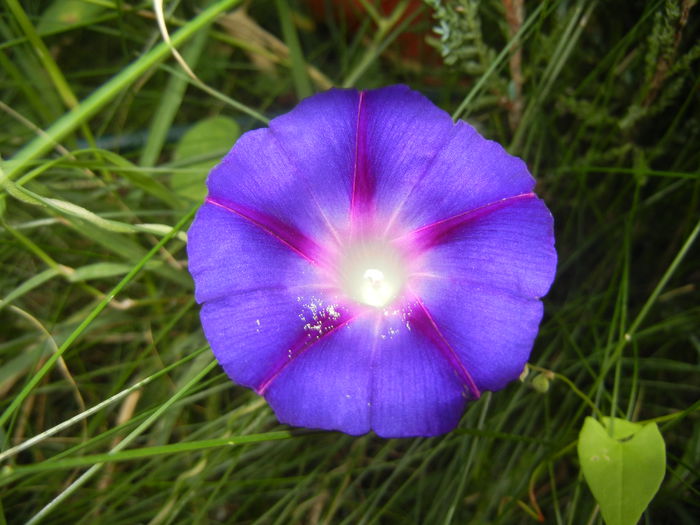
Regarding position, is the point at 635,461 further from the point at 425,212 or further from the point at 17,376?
the point at 17,376

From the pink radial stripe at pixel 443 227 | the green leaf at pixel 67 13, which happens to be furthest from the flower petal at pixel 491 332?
the green leaf at pixel 67 13

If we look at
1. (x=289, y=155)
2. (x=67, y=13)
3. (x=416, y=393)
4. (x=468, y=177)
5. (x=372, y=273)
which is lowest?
(x=416, y=393)

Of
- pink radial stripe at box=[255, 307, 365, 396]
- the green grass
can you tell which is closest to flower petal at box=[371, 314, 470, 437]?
pink radial stripe at box=[255, 307, 365, 396]

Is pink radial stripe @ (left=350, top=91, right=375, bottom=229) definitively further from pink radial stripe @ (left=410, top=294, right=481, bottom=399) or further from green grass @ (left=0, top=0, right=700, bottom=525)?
green grass @ (left=0, top=0, right=700, bottom=525)

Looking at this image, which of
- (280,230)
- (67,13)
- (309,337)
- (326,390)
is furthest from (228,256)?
(67,13)

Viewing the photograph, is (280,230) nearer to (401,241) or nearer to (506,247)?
(401,241)

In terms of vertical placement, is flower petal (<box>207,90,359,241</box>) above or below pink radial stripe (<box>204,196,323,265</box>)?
above
